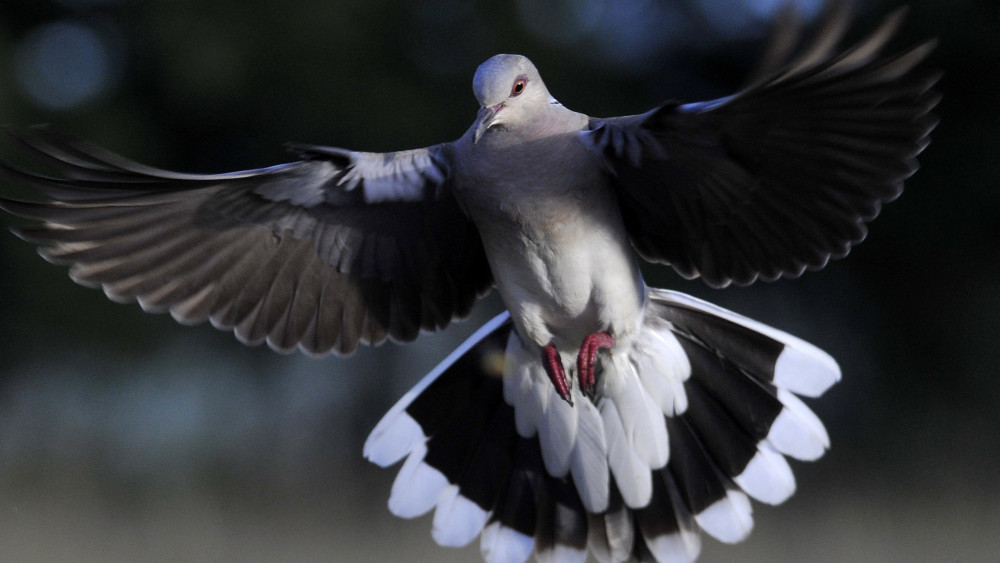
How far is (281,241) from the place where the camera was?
131 inches

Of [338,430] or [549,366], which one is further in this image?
[338,430]

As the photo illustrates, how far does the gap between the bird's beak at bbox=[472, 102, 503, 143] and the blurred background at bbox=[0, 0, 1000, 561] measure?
412 centimetres

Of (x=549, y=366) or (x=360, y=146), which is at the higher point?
(x=360, y=146)

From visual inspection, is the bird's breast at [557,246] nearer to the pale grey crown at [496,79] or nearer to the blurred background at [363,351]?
the pale grey crown at [496,79]

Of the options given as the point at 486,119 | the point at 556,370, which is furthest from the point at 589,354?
the point at 486,119

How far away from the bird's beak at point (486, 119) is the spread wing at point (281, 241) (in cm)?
30

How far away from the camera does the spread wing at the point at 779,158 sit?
2373 mm

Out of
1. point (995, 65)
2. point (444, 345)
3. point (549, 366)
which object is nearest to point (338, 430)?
point (444, 345)

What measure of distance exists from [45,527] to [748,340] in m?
4.11

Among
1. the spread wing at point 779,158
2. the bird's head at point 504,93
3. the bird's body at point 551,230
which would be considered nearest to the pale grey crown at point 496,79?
the bird's head at point 504,93

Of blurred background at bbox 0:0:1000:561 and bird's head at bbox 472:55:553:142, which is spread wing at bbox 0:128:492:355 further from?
blurred background at bbox 0:0:1000:561

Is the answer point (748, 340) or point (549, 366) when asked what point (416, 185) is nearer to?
point (549, 366)

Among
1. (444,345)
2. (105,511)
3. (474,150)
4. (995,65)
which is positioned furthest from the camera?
(444,345)

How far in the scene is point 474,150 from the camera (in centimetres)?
304
